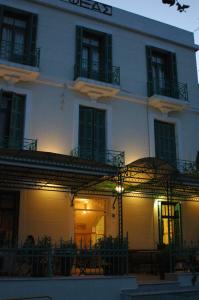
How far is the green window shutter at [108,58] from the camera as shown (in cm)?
1501

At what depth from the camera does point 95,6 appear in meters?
15.8

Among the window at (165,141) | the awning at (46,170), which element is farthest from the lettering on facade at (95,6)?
the awning at (46,170)

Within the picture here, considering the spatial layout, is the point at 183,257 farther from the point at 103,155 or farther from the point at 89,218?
the point at 103,155

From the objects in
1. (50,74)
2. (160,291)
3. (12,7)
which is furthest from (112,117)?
(160,291)

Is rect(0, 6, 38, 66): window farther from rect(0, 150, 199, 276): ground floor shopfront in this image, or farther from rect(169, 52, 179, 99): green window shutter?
rect(169, 52, 179, 99): green window shutter

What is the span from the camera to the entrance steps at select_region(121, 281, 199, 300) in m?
9.57

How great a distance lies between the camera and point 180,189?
1462 centimetres

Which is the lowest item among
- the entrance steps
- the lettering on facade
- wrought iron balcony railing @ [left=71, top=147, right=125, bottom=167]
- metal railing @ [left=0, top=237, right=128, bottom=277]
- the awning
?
the entrance steps

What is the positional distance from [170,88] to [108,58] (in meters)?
3.02

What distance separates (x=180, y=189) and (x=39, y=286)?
742 cm

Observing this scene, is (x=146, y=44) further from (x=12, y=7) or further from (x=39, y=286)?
(x=39, y=286)

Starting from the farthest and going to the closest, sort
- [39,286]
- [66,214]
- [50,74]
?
[50,74] → [66,214] → [39,286]

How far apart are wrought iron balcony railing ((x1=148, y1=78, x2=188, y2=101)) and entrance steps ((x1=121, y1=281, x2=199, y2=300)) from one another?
8.18 metres

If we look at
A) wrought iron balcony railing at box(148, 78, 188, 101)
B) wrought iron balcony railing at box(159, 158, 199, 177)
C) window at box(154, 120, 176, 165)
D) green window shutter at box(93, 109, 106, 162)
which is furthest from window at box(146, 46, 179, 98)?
wrought iron balcony railing at box(159, 158, 199, 177)
